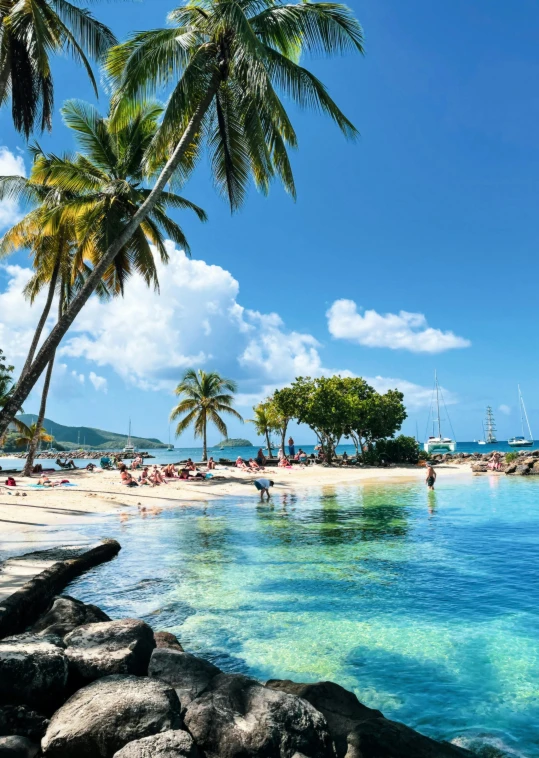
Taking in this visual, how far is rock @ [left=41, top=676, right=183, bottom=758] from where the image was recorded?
389cm

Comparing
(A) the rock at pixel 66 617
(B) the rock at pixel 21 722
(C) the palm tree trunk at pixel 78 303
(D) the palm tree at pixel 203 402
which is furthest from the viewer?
(D) the palm tree at pixel 203 402

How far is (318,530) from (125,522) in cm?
684

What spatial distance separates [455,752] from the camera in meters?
4.07

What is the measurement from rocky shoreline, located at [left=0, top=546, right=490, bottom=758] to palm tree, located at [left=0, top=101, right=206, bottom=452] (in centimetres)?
1457

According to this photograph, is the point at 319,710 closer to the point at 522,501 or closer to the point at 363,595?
the point at 363,595

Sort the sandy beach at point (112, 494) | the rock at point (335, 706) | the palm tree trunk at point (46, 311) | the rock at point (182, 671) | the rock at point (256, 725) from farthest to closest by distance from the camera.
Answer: the palm tree trunk at point (46, 311)
the sandy beach at point (112, 494)
the rock at point (182, 671)
the rock at point (335, 706)
the rock at point (256, 725)

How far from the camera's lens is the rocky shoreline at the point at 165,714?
3895 millimetres

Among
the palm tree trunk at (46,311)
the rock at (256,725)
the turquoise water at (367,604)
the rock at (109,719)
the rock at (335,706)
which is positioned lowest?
the turquoise water at (367,604)

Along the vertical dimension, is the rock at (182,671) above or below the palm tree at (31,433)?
below

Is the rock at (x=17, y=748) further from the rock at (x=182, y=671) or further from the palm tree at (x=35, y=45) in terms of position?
the palm tree at (x=35, y=45)

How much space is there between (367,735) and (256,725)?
0.92 m

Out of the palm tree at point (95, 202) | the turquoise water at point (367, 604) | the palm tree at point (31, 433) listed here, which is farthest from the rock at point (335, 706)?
the palm tree at point (31, 433)

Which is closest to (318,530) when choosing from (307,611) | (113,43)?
(307,611)

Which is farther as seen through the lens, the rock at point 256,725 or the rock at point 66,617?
the rock at point 66,617
